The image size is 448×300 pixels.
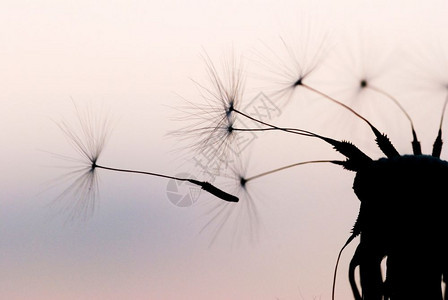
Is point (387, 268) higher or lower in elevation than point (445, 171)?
lower

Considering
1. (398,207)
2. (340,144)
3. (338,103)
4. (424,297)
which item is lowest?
(424,297)

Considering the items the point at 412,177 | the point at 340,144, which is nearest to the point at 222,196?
the point at 340,144

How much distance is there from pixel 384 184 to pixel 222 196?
6.14 feet

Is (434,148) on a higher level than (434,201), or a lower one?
higher

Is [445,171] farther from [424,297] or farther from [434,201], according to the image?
[424,297]

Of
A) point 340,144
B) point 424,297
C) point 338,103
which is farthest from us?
point 338,103

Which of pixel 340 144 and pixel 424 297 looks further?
pixel 340 144

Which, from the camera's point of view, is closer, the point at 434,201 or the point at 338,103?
the point at 434,201

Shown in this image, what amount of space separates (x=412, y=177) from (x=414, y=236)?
0.60 meters

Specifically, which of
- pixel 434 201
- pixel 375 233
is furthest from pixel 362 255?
pixel 434 201

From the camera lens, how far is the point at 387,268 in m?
9.91

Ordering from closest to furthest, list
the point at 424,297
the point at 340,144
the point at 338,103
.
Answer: the point at 424,297
the point at 340,144
the point at 338,103

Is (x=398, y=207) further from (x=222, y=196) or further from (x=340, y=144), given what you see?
(x=222, y=196)

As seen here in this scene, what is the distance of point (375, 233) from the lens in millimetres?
9859
